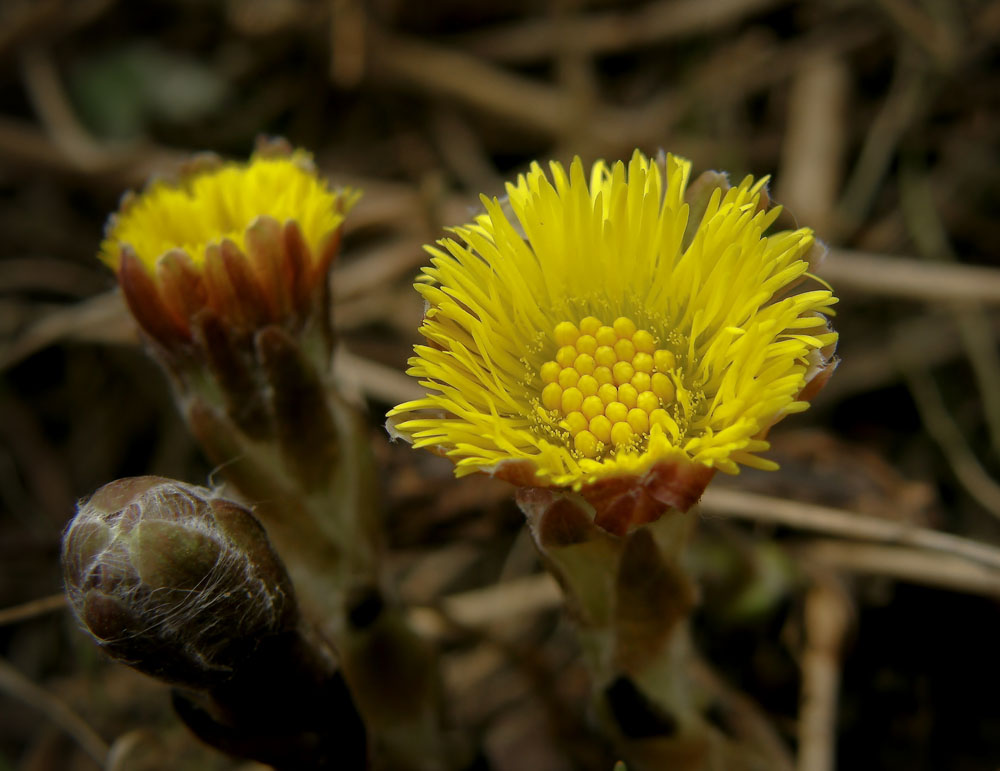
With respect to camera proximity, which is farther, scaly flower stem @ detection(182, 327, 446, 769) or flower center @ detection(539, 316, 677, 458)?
scaly flower stem @ detection(182, 327, 446, 769)

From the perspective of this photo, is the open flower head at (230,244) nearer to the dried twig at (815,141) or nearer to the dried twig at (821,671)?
the dried twig at (821,671)

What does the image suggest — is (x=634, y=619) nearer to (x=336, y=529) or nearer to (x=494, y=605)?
(x=336, y=529)

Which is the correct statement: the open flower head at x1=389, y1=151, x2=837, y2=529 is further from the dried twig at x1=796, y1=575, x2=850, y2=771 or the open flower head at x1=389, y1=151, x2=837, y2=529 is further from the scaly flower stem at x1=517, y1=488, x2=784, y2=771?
the dried twig at x1=796, y1=575, x2=850, y2=771

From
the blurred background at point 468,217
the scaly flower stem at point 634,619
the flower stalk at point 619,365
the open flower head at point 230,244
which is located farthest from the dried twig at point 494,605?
the open flower head at point 230,244

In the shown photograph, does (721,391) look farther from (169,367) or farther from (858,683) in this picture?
(858,683)

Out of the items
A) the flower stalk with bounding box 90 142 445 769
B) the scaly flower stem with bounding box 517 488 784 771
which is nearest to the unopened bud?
the flower stalk with bounding box 90 142 445 769

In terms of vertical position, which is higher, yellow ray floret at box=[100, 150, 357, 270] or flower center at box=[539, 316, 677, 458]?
yellow ray floret at box=[100, 150, 357, 270]

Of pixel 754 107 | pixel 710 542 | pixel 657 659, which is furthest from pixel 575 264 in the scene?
pixel 754 107
